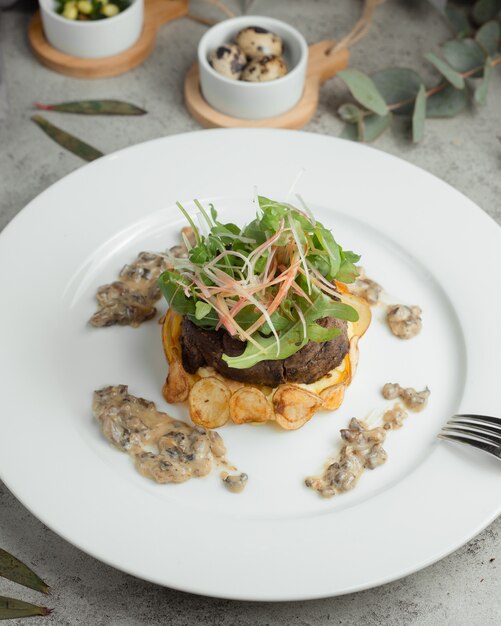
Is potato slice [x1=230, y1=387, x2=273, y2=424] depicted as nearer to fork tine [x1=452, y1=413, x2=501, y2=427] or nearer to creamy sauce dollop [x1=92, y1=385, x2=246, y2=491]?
creamy sauce dollop [x1=92, y1=385, x2=246, y2=491]

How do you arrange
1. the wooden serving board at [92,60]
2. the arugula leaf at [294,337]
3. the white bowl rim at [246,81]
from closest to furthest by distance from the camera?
1. the arugula leaf at [294,337]
2. the white bowl rim at [246,81]
3. the wooden serving board at [92,60]

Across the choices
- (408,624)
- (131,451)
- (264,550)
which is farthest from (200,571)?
(408,624)

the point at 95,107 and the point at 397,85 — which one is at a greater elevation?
the point at 397,85

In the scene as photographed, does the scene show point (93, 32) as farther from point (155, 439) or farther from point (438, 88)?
point (155, 439)

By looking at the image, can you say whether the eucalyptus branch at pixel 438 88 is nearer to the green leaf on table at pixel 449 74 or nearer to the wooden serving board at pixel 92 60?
the green leaf on table at pixel 449 74

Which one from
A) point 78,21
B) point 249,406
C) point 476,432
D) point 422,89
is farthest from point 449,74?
point 249,406

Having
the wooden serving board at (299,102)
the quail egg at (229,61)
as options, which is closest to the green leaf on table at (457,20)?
the wooden serving board at (299,102)
